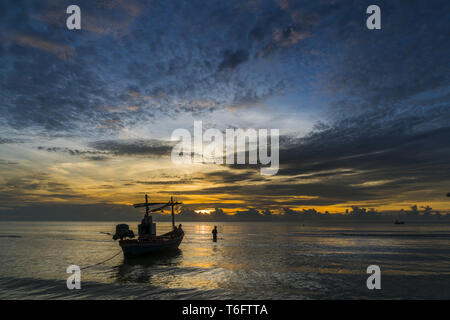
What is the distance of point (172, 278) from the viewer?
23.3 meters
